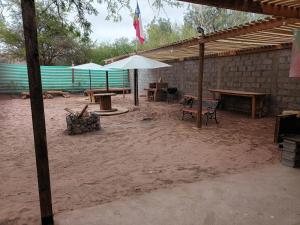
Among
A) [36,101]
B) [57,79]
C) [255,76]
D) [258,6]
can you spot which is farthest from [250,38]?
[57,79]

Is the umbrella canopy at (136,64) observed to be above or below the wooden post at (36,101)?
above

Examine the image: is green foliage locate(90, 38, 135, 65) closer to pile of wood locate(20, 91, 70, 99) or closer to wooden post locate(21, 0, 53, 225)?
pile of wood locate(20, 91, 70, 99)

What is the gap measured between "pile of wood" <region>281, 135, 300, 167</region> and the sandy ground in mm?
331

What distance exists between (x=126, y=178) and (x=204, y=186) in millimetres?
1056

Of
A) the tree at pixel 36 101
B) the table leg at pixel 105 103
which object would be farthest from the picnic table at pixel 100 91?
the tree at pixel 36 101

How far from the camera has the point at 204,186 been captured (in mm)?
3053

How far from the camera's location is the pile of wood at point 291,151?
361 cm

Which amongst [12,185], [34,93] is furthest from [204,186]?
[12,185]

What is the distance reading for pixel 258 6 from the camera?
3.12 metres

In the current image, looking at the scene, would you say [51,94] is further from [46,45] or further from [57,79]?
[46,45]

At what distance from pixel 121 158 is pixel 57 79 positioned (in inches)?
520

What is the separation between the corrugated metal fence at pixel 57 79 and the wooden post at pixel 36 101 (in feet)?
45.2

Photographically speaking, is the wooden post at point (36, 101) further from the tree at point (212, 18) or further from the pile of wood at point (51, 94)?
the tree at point (212, 18)

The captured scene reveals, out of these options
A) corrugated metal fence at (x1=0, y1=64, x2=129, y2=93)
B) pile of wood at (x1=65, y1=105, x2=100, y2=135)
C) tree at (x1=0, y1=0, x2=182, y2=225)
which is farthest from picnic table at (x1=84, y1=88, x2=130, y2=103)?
tree at (x1=0, y1=0, x2=182, y2=225)
